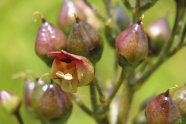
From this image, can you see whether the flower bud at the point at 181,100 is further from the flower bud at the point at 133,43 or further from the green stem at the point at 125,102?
the green stem at the point at 125,102

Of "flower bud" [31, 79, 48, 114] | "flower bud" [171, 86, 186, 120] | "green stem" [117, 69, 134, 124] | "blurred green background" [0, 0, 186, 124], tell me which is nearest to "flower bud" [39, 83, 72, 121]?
"flower bud" [31, 79, 48, 114]

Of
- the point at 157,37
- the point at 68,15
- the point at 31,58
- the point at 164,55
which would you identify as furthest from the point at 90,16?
the point at 31,58

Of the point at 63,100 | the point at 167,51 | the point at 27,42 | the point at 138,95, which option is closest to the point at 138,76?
the point at 167,51

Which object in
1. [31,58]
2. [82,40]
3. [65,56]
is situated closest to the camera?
[65,56]

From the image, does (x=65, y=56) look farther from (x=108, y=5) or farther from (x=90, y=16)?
(x=90, y=16)

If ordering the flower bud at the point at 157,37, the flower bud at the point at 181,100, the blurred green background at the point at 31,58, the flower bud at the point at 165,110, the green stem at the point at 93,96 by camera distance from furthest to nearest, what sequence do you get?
the blurred green background at the point at 31,58 → the flower bud at the point at 157,37 → the green stem at the point at 93,96 → the flower bud at the point at 181,100 → the flower bud at the point at 165,110

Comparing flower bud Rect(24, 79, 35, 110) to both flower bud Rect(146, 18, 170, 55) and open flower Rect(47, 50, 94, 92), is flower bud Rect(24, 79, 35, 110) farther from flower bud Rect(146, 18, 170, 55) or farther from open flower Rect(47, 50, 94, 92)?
flower bud Rect(146, 18, 170, 55)

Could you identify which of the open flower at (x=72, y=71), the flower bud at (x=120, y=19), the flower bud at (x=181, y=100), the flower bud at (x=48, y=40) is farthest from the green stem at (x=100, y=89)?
the flower bud at (x=120, y=19)
